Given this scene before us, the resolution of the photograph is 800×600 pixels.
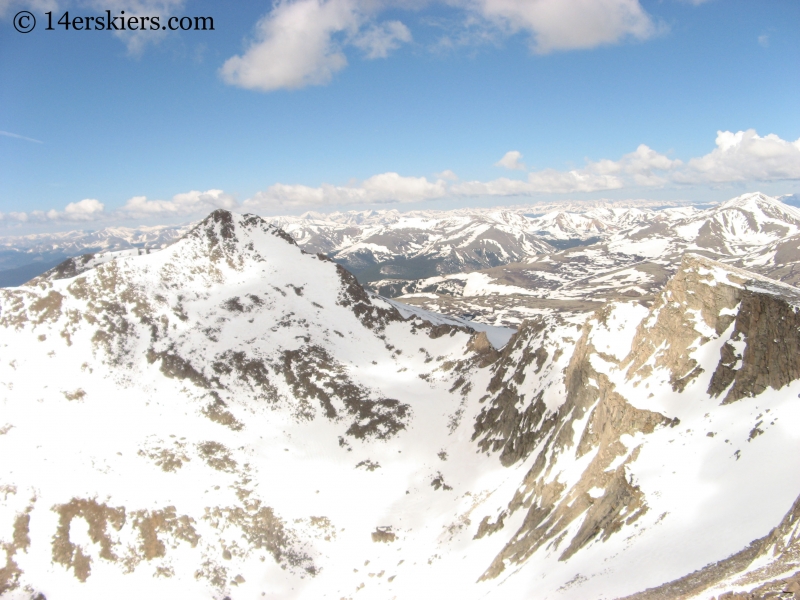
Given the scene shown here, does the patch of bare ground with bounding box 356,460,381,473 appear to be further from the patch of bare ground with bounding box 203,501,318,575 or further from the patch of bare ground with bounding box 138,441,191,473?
the patch of bare ground with bounding box 138,441,191,473

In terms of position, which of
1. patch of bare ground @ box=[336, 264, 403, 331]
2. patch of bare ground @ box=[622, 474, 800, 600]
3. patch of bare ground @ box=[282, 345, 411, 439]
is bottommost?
patch of bare ground @ box=[282, 345, 411, 439]

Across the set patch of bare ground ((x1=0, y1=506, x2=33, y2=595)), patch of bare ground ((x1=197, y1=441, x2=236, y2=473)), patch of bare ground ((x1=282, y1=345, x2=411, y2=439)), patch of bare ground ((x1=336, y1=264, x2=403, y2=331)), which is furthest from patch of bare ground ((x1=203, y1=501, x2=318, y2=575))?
patch of bare ground ((x1=336, y1=264, x2=403, y2=331))

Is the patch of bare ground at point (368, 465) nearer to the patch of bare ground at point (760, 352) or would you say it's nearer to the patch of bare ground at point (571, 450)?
the patch of bare ground at point (571, 450)

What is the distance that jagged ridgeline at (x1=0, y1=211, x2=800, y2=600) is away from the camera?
28.7 m

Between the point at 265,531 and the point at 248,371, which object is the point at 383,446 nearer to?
the point at 265,531

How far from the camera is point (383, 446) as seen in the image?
7650cm

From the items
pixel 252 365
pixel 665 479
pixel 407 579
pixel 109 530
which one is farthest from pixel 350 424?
pixel 665 479

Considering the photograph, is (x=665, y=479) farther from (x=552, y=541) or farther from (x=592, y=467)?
(x=552, y=541)

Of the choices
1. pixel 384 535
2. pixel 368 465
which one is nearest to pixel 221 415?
pixel 368 465

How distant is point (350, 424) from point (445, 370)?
27.8 meters

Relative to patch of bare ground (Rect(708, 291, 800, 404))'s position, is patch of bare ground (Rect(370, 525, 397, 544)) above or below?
below

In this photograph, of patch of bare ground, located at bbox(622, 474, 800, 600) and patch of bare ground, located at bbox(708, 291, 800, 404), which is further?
patch of bare ground, located at bbox(708, 291, 800, 404)

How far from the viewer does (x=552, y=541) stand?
3584 centimetres

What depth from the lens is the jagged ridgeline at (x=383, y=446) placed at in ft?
94.2
